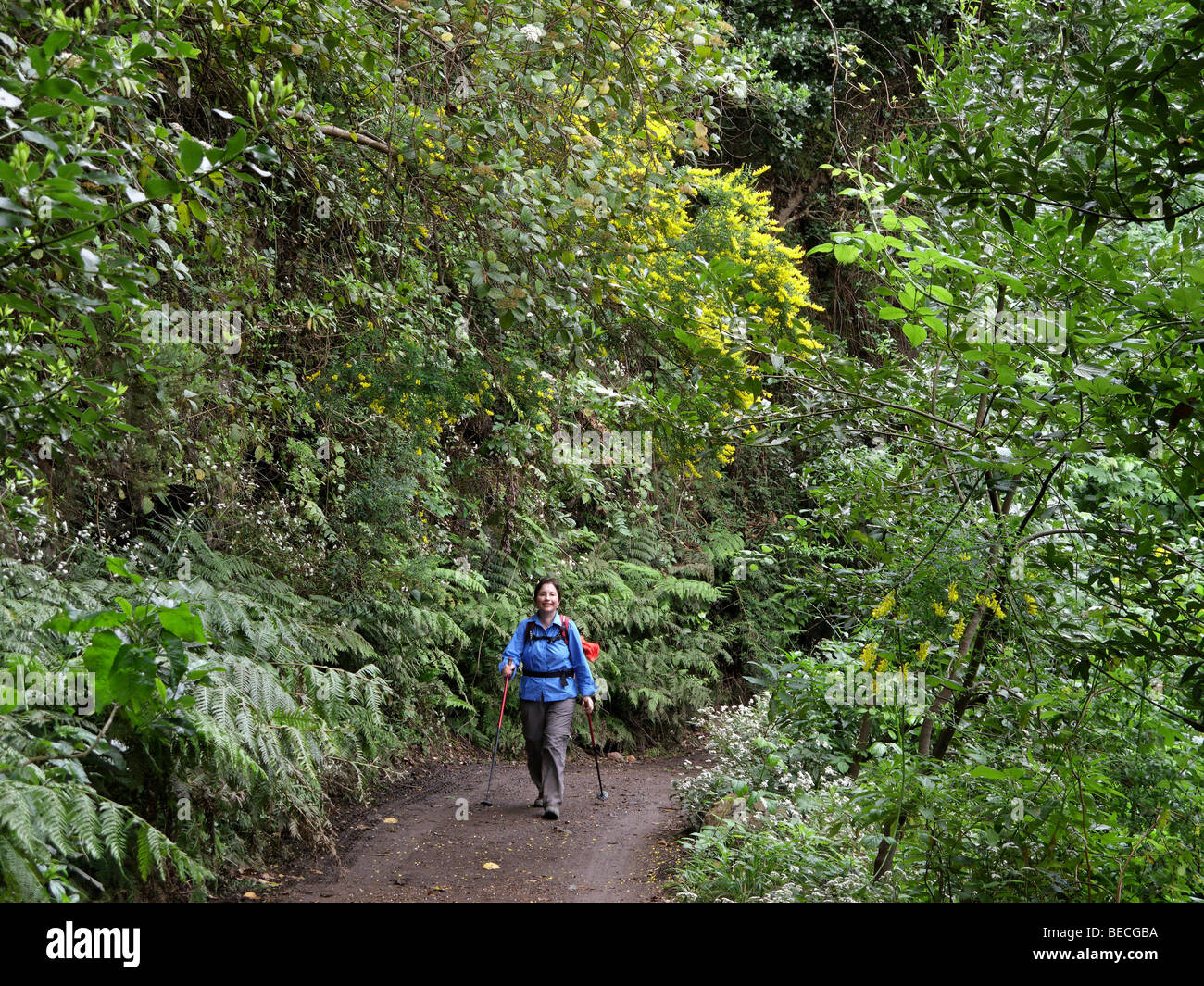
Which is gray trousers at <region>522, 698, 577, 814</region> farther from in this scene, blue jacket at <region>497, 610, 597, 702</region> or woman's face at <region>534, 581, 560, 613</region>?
woman's face at <region>534, 581, 560, 613</region>

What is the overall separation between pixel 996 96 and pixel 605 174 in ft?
6.36

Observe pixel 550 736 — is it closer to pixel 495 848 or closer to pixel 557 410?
pixel 495 848

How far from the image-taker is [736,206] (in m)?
11.1

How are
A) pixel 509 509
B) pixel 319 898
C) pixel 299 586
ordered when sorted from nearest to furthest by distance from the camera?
pixel 319 898 → pixel 299 586 → pixel 509 509

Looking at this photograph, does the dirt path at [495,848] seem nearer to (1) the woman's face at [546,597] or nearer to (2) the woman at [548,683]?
(2) the woman at [548,683]

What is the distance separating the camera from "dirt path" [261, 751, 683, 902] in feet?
17.8

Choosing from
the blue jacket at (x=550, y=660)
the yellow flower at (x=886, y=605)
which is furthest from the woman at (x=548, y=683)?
the yellow flower at (x=886, y=605)

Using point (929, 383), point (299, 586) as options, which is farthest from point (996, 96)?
point (299, 586)

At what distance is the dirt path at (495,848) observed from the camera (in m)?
5.43

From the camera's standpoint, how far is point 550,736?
7199mm

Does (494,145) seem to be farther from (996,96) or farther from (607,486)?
(607,486)

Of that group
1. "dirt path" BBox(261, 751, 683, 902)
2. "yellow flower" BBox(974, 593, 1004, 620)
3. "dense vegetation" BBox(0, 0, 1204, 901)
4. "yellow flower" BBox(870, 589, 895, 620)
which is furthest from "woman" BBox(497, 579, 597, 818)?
"yellow flower" BBox(974, 593, 1004, 620)

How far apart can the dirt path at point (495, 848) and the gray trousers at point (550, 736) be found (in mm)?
224

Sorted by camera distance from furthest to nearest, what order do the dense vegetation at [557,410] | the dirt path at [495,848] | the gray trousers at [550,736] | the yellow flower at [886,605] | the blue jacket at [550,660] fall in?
the blue jacket at [550,660], the gray trousers at [550,736], the dirt path at [495,848], the yellow flower at [886,605], the dense vegetation at [557,410]
